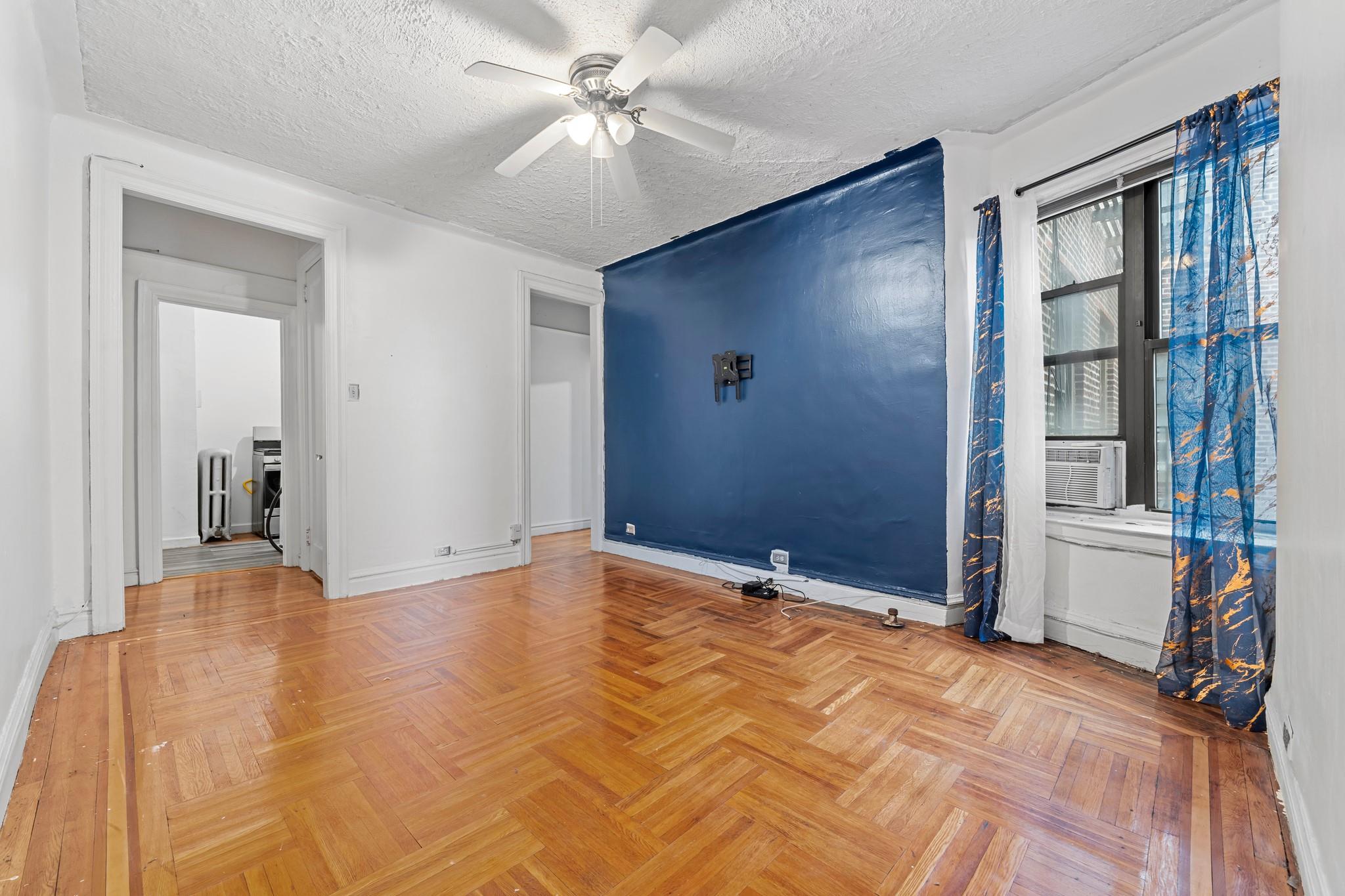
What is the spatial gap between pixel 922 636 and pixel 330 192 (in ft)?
14.6

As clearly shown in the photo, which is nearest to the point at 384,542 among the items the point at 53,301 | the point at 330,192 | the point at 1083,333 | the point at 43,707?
the point at 43,707

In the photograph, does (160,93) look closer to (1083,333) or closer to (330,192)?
(330,192)

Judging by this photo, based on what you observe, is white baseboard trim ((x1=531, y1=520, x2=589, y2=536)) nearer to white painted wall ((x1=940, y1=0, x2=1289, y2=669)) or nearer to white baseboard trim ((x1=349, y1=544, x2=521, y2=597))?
white baseboard trim ((x1=349, y1=544, x2=521, y2=597))

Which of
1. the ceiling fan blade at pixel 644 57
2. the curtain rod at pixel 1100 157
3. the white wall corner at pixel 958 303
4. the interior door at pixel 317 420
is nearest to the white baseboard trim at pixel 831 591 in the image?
the white wall corner at pixel 958 303

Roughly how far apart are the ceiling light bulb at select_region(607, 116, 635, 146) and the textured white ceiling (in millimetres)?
250

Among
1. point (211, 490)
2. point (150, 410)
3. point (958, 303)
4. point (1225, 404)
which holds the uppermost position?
point (958, 303)

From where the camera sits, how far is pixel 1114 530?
2.37 metres

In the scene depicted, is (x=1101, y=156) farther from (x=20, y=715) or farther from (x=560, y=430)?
(x=560, y=430)

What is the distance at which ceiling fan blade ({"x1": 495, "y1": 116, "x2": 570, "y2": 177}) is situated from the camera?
7.83 ft

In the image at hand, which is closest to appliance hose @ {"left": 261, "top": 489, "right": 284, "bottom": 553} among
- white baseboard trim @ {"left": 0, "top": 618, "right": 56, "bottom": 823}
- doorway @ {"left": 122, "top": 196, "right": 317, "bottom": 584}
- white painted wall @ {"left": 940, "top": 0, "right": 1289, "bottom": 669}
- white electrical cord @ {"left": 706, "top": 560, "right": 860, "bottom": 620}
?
doorway @ {"left": 122, "top": 196, "right": 317, "bottom": 584}

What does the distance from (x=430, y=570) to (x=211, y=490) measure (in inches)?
127

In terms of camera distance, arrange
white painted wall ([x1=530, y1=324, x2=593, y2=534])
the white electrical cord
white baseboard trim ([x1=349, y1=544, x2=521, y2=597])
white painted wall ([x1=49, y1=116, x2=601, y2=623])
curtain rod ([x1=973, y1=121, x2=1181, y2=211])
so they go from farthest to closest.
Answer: white painted wall ([x1=530, y1=324, x2=593, y2=534]) < white baseboard trim ([x1=349, y1=544, x2=521, y2=597]) < the white electrical cord < white painted wall ([x1=49, y1=116, x2=601, y2=623]) < curtain rod ([x1=973, y1=121, x2=1181, y2=211])

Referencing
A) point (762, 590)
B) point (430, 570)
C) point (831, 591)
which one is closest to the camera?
point (831, 591)

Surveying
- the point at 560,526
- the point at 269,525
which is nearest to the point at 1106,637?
the point at 560,526
